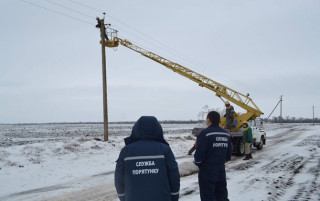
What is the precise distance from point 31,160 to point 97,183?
4542mm

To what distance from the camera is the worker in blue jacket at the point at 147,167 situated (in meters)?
3.07

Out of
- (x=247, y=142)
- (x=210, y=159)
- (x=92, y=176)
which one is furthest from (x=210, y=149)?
(x=247, y=142)

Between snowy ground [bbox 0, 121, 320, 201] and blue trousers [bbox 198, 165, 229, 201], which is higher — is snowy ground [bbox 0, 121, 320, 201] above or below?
below

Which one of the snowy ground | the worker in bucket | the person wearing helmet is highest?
the person wearing helmet

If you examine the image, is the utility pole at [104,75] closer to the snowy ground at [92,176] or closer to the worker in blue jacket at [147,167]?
the snowy ground at [92,176]

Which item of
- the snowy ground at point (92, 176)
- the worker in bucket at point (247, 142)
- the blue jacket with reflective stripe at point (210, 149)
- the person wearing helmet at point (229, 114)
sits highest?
the person wearing helmet at point (229, 114)

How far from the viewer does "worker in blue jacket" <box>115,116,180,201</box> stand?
3068 millimetres

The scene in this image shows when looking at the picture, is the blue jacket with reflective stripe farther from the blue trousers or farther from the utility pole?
the utility pole

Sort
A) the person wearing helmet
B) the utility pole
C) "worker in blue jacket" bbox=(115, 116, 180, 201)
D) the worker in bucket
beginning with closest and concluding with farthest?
"worker in blue jacket" bbox=(115, 116, 180, 201), the worker in bucket, the person wearing helmet, the utility pole

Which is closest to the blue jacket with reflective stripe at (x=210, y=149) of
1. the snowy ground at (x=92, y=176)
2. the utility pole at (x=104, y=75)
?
the snowy ground at (x=92, y=176)

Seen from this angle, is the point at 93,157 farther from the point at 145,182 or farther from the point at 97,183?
the point at 145,182

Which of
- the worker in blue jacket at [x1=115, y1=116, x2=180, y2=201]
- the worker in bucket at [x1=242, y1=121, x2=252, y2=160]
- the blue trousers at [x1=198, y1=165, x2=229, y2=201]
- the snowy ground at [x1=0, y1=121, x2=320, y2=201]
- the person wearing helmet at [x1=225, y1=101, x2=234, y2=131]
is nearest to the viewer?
the worker in blue jacket at [x1=115, y1=116, x2=180, y2=201]

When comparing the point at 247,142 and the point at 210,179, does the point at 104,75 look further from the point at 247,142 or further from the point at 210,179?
the point at 210,179

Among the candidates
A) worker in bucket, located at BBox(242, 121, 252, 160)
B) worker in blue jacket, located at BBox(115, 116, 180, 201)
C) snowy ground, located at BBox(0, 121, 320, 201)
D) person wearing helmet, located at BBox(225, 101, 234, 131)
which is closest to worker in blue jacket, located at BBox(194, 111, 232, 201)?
worker in blue jacket, located at BBox(115, 116, 180, 201)
